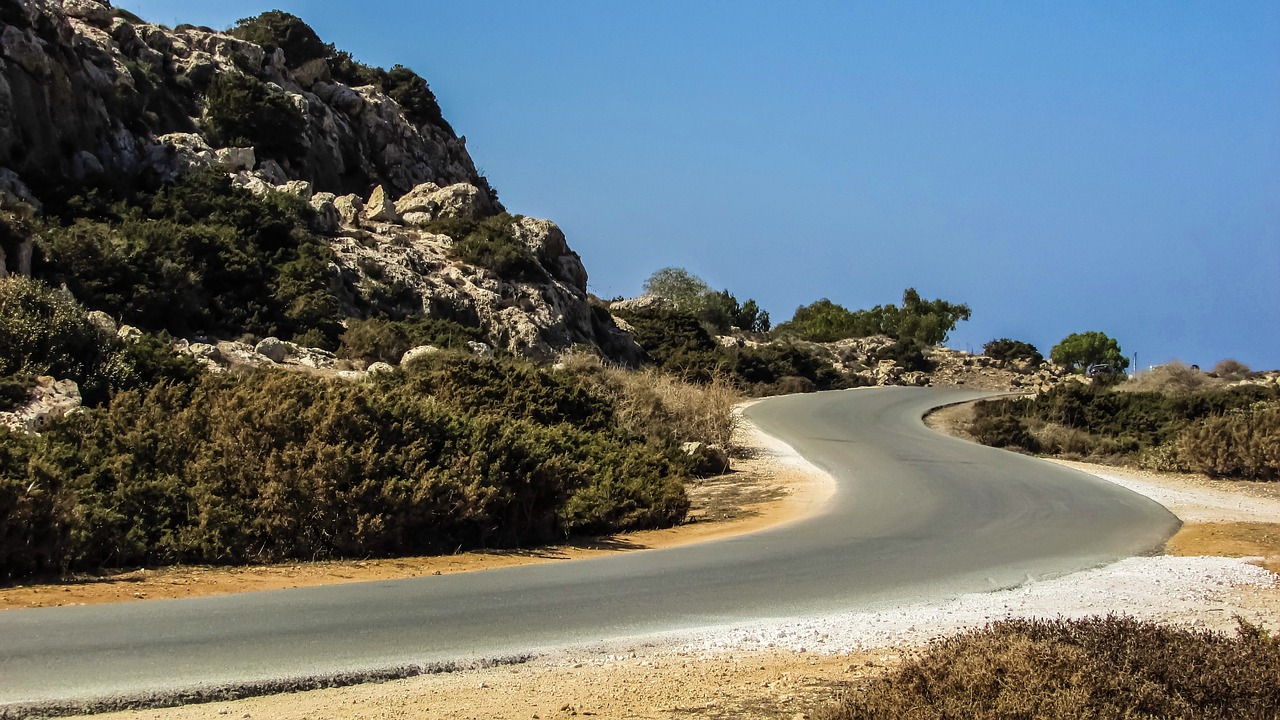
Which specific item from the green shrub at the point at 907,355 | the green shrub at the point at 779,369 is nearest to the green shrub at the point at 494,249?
the green shrub at the point at 779,369

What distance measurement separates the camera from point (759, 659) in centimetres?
783

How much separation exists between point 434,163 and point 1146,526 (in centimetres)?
4334

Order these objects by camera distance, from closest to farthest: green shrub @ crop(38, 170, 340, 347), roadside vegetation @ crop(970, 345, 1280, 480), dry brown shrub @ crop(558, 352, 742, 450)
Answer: roadside vegetation @ crop(970, 345, 1280, 480) → dry brown shrub @ crop(558, 352, 742, 450) → green shrub @ crop(38, 170, 340, 347)

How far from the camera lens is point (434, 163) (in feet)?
176

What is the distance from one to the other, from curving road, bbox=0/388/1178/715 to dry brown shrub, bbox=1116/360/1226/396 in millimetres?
31649

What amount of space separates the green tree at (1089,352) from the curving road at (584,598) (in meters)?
74.9

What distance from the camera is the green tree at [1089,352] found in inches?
3508

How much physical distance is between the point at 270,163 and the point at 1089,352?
7288 centimetres

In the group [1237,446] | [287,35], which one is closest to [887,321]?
[287,35]

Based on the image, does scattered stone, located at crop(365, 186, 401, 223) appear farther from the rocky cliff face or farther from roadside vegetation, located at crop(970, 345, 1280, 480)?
roadside vegetation, located at crop(970, 345, 1280, 480)

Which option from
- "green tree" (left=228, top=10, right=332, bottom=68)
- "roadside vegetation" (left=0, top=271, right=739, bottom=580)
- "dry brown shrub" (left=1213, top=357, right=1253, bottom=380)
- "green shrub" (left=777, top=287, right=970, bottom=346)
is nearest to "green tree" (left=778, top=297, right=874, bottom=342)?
"green shrub" (left=777, top=287, right=970, bottom=346)

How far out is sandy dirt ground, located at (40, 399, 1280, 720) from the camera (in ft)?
20.7

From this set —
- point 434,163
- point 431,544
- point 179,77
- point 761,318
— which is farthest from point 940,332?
point 431,544

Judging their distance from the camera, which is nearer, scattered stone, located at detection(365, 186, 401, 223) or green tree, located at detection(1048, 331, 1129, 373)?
scattered stone, located at detection(365, 186, 401, 223)
